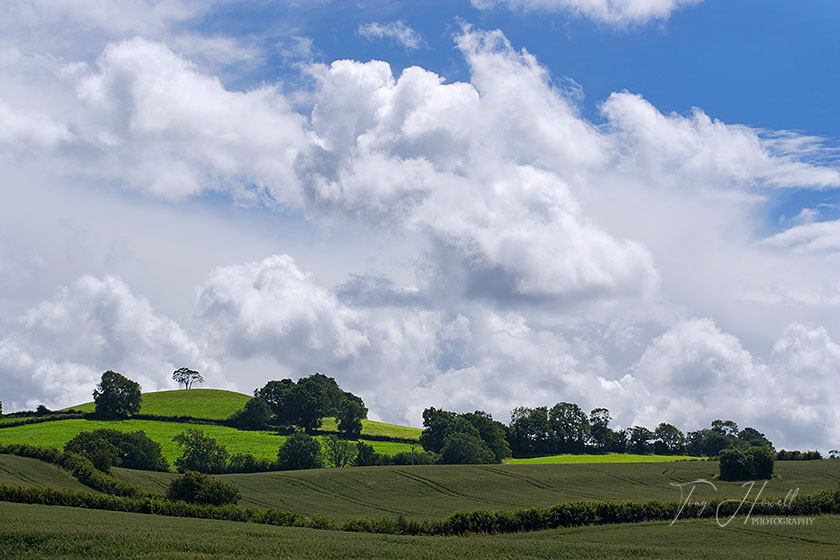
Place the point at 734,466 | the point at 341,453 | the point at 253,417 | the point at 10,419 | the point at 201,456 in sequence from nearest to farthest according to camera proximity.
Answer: the point at 734,466, the point at 201,456, the point at 341,453, the point at 10,419, the point at 253,417

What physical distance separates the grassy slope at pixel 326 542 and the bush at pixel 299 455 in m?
66.8

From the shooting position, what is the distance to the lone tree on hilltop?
15650 centimetres

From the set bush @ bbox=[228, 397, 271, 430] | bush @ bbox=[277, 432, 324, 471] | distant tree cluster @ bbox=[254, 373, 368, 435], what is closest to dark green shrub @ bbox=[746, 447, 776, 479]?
bush @ bbox=[277, 432, 324, 471]

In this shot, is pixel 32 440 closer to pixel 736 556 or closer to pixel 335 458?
pixel 335 458

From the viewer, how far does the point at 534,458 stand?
6181 inches

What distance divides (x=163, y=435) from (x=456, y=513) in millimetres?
94947

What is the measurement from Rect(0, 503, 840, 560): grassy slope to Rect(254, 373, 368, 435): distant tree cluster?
107471mm

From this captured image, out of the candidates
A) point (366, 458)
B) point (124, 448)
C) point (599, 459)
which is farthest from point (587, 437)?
point (124, 448)

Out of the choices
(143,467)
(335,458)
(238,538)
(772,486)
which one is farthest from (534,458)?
(238,538)

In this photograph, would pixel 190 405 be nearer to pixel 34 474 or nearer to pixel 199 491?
pixel 34 474

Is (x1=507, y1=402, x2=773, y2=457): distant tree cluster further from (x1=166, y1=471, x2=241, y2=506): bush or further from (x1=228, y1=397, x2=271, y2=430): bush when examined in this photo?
(x1=166, y1=471, x2=241, y2=506): bush

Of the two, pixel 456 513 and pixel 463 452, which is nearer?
pixel 456 513

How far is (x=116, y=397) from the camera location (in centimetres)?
15775

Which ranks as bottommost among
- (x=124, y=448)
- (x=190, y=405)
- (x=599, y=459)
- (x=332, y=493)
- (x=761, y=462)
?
(x=332, y=493)
